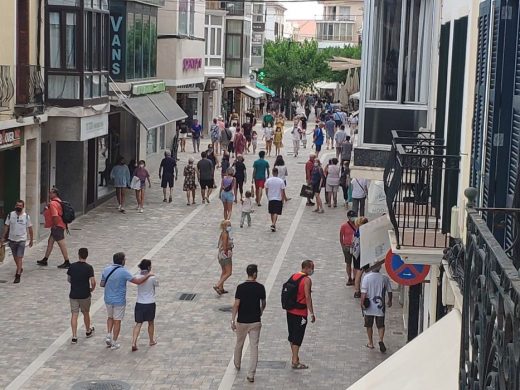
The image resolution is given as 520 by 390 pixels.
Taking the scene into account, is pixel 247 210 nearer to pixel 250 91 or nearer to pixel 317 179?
pixel 317 179

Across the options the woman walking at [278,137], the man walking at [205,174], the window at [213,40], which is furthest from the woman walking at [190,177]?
the window at [213,40]

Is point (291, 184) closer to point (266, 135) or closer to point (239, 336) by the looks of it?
point (266, 135)

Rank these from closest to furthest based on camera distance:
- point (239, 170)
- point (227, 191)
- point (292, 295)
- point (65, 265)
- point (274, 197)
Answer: point (292, 295) < point (65, 265) < point (274, 197) < point (227, 191) < point (239, 170)

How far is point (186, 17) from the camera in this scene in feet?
136

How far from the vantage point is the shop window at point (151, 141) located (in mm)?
37312

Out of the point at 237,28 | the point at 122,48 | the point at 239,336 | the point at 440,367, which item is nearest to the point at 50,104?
the point at 122,48

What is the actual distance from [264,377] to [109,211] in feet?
49.6

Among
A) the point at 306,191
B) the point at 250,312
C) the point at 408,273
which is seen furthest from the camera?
the point at 306,191

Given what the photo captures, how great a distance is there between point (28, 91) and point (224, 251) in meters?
6.67

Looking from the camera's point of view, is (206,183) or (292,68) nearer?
(206,183)

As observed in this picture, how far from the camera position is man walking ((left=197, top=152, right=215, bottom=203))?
1206 inches

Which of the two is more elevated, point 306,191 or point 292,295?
point 292,295

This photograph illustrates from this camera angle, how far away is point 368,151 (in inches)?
694

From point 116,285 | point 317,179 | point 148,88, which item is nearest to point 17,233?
point 116,285
